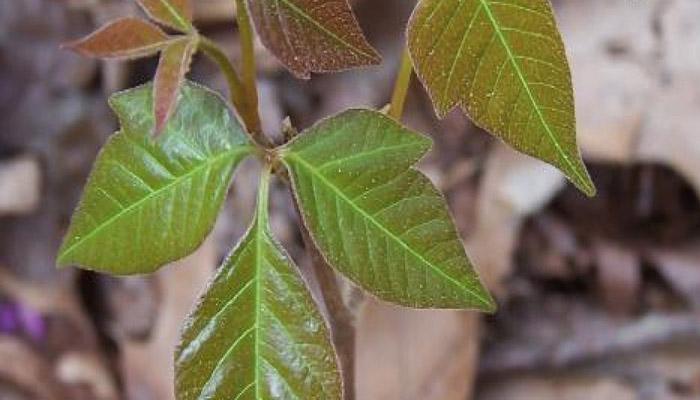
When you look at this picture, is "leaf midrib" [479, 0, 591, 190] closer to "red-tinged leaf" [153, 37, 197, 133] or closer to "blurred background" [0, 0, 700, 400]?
"red-tinged leaf" [153, 37, 197, 133]

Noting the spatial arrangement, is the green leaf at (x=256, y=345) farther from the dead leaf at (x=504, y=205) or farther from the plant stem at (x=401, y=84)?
the dead leaf at (x=504, y=205)

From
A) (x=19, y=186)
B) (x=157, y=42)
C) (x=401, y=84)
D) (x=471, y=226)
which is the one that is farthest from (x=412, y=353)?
(x=157, y=42)

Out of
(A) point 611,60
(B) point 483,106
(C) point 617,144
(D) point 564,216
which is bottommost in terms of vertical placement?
(D) point 564,216

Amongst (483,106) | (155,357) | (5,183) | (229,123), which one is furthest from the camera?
(5,183)

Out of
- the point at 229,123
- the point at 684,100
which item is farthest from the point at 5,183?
the point at 229,123

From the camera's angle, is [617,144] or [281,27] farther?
[617,144]

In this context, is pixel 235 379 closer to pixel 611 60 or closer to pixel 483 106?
pixel 483 106

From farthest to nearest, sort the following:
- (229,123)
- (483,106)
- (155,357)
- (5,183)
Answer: (5,183) → (155,357) → (229,123) → (483,106)

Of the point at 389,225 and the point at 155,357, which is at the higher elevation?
the point at 389,225

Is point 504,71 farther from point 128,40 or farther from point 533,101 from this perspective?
point 128,40
